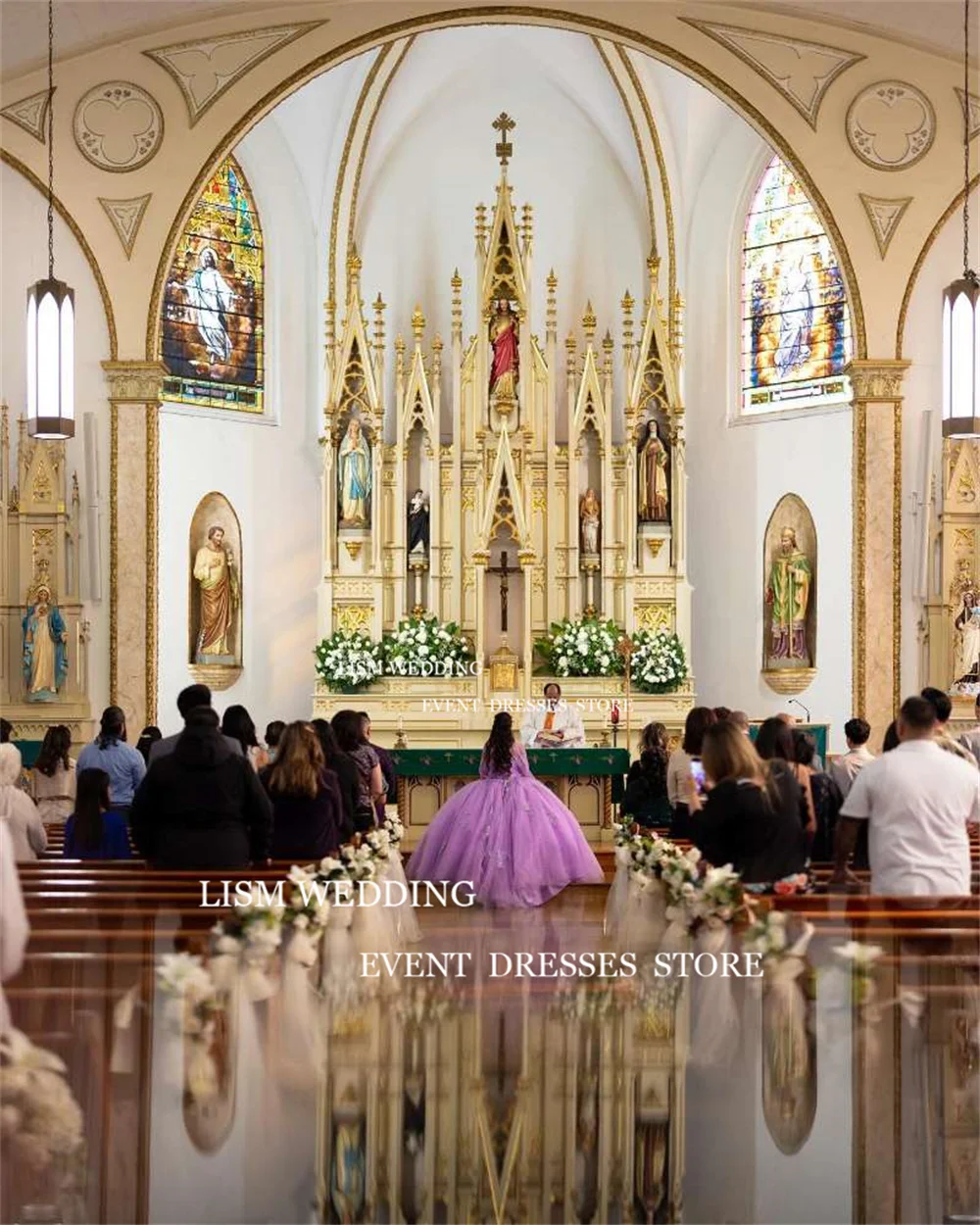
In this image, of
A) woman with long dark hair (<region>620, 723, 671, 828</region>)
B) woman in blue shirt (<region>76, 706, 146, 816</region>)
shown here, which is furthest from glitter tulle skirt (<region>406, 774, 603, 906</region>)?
woman in blue shirt (<region>76, 706, 146, 816</region>)

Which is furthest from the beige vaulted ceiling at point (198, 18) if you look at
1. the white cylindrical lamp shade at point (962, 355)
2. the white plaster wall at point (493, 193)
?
the white plaster wall at point (493, 193)

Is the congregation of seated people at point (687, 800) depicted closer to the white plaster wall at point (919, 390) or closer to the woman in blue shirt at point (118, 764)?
the woman in blue shirt at point (118, 764)

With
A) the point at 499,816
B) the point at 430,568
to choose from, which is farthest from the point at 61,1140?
the point at 430,568

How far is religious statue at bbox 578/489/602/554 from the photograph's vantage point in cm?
2053

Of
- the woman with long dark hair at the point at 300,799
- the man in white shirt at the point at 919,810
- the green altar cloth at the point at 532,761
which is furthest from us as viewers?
the green altar cloth at the point at 532,761

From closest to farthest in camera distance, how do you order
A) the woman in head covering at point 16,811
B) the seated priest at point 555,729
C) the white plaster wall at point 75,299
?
the woman in head covering at point 16,811
the seated priest at point 555,729
the white plaster wall at point 75,299

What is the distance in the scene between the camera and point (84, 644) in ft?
57.4

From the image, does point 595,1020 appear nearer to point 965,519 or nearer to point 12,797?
point 12,797

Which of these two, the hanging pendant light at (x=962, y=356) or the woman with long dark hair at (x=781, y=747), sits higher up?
the hanging pendant light at (x=962, y=356)

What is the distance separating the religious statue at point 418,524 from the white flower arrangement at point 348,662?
4.98 ft

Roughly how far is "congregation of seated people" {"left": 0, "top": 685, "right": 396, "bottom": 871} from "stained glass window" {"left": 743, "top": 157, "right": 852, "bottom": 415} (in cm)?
1086

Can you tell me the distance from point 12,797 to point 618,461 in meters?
12.3

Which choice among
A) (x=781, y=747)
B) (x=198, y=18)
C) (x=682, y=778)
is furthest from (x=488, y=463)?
(x=781, y=747)

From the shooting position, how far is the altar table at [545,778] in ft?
51.0
